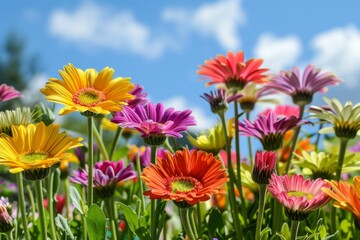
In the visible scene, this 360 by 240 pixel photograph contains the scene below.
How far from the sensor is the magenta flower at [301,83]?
126 centimetres

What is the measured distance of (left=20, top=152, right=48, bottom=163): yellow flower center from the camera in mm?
843

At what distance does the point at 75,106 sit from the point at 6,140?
0.39 feet

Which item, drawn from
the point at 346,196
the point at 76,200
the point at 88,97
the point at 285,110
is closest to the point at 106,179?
the point at 76,200

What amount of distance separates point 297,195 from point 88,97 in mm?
326

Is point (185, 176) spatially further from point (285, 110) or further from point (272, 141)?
point (285, 110)

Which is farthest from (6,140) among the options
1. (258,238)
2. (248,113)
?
(248,113)

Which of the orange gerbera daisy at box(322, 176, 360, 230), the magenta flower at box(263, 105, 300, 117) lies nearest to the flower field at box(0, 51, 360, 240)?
the orange gerbera daisy at box(322, 176, 360, 230)

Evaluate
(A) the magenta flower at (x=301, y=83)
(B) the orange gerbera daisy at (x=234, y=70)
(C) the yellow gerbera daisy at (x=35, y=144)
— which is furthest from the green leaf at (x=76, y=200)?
(A) the magenta flower at (x=301, y=83)

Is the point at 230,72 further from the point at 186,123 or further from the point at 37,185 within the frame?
the point at 37,185

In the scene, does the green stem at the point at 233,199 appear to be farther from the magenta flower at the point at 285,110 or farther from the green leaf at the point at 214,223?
the magenta flower at the point at 285,110

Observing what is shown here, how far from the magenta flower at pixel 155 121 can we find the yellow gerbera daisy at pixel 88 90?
0.09ft

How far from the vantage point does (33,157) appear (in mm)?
851

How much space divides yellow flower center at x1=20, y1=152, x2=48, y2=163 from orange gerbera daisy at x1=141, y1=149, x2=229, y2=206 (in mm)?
149

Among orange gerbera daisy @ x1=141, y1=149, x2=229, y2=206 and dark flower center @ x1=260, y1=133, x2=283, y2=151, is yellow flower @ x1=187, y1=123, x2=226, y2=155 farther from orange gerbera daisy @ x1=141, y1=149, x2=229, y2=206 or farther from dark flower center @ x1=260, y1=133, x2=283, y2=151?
orange gerbera daisy @ x1=141, y1=149, x2=229, y2=206
